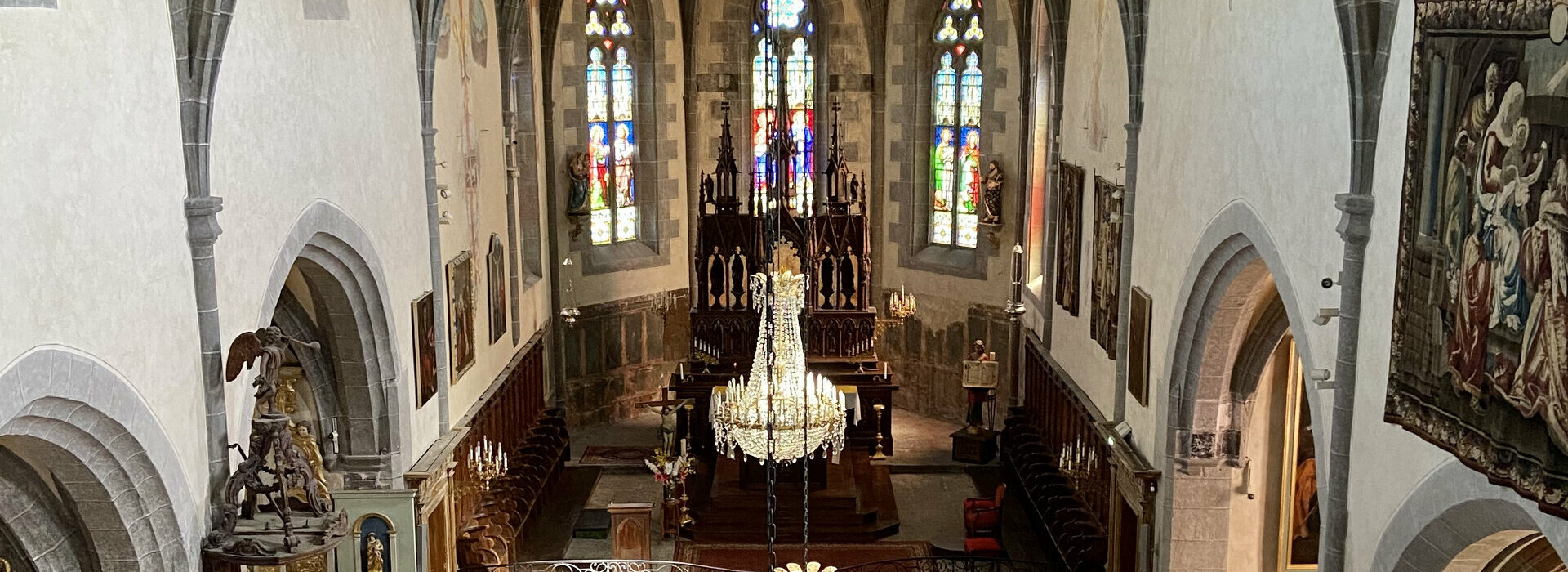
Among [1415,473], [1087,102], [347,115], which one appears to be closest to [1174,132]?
[1087,102]

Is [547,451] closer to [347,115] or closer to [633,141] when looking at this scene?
[633,141]

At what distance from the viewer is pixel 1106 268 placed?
18.0 meters

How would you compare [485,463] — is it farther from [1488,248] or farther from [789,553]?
[1488,248]

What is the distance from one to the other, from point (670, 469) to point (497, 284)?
346 cm

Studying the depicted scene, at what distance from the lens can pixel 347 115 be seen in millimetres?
14016

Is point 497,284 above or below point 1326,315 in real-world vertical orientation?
below

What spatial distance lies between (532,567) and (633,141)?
9478mm

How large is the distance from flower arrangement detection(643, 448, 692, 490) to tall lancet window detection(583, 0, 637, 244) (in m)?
6.25

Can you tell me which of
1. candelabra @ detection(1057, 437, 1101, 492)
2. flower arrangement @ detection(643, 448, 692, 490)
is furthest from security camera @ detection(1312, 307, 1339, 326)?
flower arrangement @ detection(643, 448, 692, 490)

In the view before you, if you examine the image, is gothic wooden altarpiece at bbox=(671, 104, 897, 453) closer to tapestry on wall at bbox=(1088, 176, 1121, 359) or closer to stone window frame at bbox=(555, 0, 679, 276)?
stone window frame at bbox=(555, 0, 679, 276)

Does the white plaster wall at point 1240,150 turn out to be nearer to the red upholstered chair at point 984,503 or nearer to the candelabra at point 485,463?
the red upholstered chair at point 984,503

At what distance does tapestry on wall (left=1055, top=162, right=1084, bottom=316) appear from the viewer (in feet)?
64.1

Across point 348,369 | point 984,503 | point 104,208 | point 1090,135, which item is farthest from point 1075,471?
point 104,208

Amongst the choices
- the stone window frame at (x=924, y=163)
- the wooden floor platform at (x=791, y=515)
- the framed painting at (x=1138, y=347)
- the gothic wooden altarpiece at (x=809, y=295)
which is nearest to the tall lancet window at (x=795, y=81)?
the stone window frame at (x=924, y=163)
